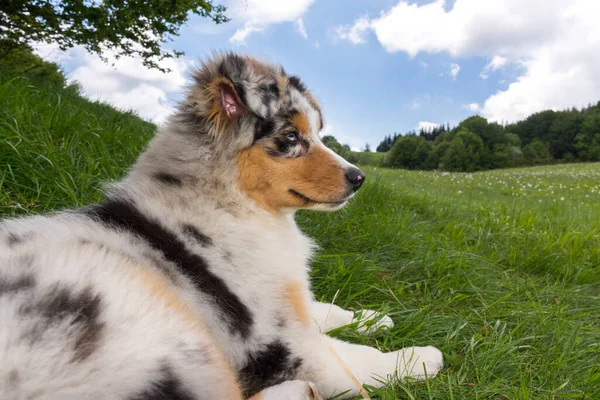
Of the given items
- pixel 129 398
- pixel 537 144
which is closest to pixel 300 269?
pixel 129 398

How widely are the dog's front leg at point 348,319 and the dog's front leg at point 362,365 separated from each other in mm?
410

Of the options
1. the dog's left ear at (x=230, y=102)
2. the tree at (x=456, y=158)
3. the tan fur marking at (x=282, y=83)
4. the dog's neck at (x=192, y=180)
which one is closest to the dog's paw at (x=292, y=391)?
the dog's neck at (x=192, y=180)

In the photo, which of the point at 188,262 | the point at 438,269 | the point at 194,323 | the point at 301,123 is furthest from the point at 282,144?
the point at 438,269

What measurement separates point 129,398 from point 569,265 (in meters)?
5.40

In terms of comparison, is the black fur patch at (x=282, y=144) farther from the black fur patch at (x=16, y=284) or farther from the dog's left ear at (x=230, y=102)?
the black fur patch at (x=16, y=284)

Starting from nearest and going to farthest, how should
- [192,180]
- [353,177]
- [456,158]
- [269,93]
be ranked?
[192,180] < [269,93] < [353,177] < [456,158]

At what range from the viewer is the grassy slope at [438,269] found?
2994 mm

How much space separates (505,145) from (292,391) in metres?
78.1

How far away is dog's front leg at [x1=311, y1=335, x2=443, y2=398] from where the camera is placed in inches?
91.7

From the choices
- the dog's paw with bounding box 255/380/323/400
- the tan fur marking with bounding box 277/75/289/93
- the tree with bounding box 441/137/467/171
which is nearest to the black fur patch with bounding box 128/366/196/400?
the dog's paw with bounding box 255/380/323/400

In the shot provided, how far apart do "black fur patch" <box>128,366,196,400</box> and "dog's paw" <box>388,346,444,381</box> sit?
1.40 metres

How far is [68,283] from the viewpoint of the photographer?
1714 mm

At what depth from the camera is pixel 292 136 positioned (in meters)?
2.81

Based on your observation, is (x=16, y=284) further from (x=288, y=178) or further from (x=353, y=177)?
(x=353, y=177)
